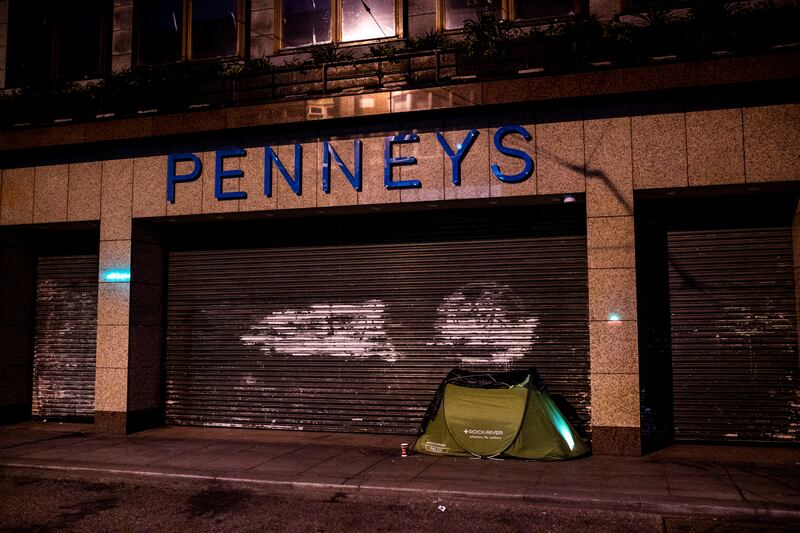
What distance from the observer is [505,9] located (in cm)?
1165

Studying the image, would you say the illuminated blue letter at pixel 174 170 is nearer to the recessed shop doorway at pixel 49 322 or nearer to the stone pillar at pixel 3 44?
the recessed shop doorway at pixel 49 322

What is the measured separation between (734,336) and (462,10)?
744 cm

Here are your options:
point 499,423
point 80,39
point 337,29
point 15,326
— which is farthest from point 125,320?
point 499,423

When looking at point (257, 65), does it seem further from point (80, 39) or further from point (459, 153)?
point (80, 39)

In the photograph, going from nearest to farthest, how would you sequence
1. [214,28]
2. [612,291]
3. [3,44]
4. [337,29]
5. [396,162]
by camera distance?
[612,291]
[396,162]
[337,29]
[214,28]
[3,44]

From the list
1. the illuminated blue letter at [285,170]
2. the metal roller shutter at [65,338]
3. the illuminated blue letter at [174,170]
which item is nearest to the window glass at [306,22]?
the illuminated blue letter at [285,170]

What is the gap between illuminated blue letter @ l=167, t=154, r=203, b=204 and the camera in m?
12.1

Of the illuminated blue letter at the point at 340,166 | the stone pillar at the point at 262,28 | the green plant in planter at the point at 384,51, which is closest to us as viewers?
the illuminated blue letter at the point at 340,166

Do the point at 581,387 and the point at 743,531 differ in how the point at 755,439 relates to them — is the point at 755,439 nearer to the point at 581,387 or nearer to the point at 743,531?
the point at 581,387

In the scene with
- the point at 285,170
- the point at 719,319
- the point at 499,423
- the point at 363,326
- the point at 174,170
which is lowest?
the point at 499,423

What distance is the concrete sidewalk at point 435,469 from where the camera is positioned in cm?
730

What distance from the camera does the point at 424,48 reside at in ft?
37.8

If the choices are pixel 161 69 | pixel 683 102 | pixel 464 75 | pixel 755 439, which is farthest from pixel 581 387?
pixel 161 69

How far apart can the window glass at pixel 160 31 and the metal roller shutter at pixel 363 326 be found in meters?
4.28
